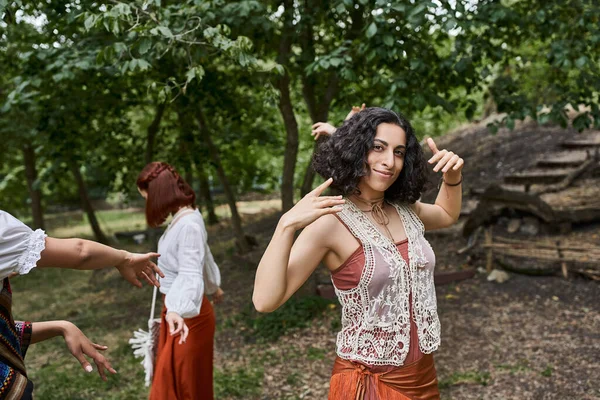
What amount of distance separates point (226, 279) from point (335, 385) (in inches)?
243

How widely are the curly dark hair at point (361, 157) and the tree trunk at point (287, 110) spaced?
11.4 ft

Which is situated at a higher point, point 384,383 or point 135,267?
point 135,267

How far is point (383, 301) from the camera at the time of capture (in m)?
2.16

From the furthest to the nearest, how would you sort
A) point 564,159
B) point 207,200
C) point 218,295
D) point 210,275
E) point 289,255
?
point 207,200, point 564,159, point 218,295, point 210,275, point 289,255

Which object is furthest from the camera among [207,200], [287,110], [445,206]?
[207,200]

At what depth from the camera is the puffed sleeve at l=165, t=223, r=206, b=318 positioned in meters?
3.17

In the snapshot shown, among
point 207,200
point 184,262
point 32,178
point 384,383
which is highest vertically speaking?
point 184,262

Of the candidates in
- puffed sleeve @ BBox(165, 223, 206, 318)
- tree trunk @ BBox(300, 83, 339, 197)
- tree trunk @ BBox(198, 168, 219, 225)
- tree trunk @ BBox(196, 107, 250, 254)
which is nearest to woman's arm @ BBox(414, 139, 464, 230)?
puffed sleeve @ BBox(165, 223, 206, 318)

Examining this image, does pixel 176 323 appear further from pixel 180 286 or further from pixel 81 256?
pixel 81 256

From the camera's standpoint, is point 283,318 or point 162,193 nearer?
point 162,193

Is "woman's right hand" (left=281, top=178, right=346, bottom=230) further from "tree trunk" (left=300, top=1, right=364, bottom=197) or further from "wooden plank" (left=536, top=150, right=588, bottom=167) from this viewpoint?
"wooden plank" (left=536, top=150, right=588, bottom=167)

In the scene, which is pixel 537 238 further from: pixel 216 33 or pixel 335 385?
pixel 335 385

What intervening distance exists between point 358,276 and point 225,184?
21.1ft

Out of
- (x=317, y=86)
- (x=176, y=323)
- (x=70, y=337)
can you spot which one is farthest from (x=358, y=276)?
(x=317, y=86)
